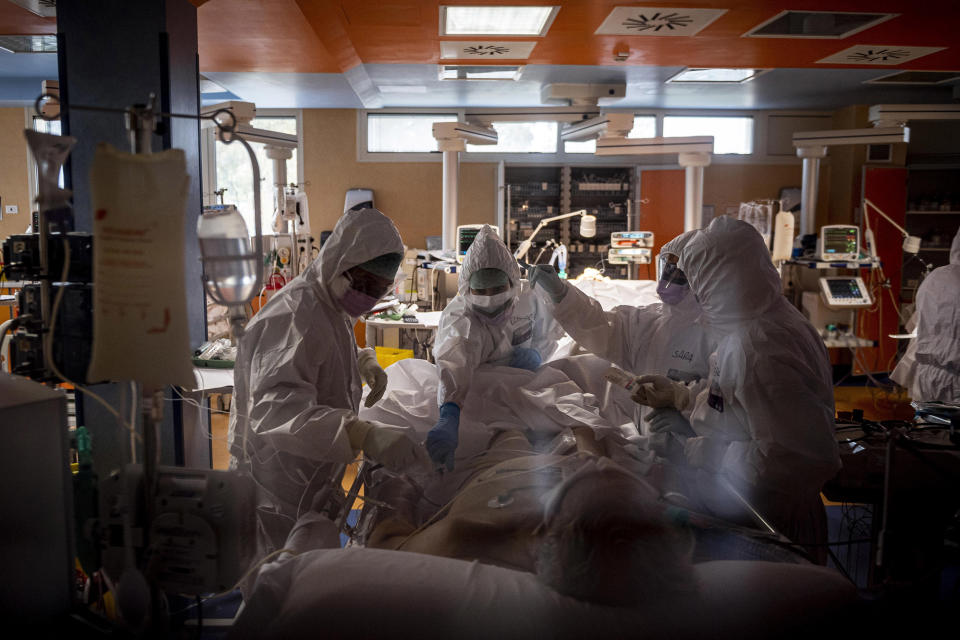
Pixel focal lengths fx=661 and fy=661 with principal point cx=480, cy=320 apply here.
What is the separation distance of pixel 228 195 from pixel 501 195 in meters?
4.30

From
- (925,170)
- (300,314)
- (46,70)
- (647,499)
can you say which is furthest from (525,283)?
(925,170)

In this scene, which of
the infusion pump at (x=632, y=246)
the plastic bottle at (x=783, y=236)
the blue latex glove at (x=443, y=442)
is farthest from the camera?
the plastic bottle at (x=783, y=236)

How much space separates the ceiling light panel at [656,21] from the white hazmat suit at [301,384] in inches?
105

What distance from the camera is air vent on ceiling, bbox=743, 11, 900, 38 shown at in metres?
4.20

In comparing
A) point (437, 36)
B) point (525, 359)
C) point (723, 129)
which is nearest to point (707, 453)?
point (525, 359)

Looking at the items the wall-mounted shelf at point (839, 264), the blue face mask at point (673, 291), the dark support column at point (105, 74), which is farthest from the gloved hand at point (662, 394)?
the wall-mounted shelf at point (839, 264)

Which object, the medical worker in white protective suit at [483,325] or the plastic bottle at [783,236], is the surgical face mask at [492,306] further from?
the plastic bottle at [783,236]

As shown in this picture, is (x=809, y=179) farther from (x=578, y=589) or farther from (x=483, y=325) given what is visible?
(x=578, y=589)

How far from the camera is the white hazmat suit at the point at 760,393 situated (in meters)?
1.94

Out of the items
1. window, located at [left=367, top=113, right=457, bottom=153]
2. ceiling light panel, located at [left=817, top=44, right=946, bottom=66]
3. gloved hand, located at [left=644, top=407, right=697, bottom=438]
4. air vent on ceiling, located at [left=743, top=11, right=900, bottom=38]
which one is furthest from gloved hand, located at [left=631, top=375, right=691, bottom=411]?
window, located at [left=367, top=113, right=457, bottom=153]

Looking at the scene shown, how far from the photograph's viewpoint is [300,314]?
205 cm

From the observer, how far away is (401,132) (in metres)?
8.70

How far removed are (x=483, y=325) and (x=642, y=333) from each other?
0.73 metres

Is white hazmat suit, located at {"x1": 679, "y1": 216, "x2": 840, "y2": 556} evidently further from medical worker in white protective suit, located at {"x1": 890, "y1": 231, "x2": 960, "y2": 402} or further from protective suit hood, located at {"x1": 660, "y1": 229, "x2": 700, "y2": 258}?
medical worker in white protective suit, located at {"x1": 890, "y1": 231, "x2": 960, "y2": 402}
